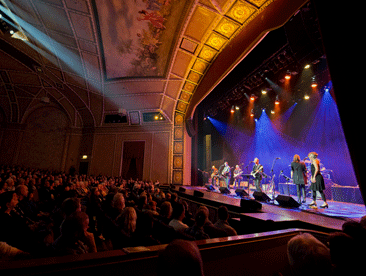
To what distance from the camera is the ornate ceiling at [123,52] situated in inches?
299

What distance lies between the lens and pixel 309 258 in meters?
1.19

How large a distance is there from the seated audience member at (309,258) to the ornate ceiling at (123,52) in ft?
16.3

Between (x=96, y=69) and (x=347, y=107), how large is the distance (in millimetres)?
12836

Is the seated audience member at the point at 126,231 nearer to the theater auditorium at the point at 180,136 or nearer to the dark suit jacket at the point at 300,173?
the theater auditorium at the point at 180,136

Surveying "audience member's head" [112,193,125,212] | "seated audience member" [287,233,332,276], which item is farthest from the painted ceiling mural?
"seated audience member" [287,233,332,276]

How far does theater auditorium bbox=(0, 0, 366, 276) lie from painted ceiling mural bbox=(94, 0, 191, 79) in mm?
67

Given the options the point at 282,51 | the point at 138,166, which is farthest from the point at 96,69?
the point at 282,51

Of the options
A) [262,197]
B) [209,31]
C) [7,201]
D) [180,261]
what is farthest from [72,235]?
[209,31]

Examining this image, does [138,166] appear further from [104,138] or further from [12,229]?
[12,229]

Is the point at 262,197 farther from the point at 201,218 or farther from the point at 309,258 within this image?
the point at 309,258

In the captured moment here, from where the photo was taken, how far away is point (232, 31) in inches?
324

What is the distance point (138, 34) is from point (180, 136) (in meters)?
7.14

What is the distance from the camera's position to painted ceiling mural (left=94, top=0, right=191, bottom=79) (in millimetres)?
8156

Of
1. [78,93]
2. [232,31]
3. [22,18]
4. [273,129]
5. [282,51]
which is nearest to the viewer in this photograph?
[282,51]
